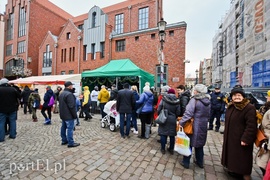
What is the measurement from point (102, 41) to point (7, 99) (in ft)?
45.9

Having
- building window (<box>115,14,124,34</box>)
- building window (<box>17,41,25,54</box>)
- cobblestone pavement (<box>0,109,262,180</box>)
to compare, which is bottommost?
cobblestone pavement (<box>0,109,262,180</box>)

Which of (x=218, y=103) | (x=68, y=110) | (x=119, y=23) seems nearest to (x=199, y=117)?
(x=68, y=110)

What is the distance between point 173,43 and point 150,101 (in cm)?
1018

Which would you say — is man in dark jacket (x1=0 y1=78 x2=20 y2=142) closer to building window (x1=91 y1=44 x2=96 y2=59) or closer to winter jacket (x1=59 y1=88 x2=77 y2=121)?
winter jacket (x1=59 y1=88 x2=77 y2=121)

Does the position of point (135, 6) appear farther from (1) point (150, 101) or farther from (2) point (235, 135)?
(2) point (235, 135)

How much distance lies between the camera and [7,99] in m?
4.30

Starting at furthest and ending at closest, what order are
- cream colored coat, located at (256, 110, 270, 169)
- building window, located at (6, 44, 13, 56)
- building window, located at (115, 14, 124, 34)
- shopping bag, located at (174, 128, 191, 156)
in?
building window, located at (6, 44, 13, 56)
building window, located at (115, 14, 124, 34)
shopping bag, located at (174, 128, 191, 156)
cream colored coat, located at (256, 110, 270, 169)

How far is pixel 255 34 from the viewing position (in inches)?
388

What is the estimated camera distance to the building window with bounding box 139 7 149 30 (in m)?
21.8

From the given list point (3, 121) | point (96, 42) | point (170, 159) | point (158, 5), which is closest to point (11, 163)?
point (3, 121)

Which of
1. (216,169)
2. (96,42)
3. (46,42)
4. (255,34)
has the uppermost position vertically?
(46,42)

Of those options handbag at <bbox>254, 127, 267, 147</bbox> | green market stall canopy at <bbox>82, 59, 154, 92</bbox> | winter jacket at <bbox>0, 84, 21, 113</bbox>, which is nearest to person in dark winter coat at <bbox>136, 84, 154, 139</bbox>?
handbag at <bbox>254, 127, 267, 147</bbox>

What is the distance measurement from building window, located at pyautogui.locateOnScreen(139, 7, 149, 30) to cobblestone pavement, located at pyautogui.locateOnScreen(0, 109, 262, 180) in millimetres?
21035

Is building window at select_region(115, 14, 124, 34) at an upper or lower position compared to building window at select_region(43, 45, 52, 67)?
upper
